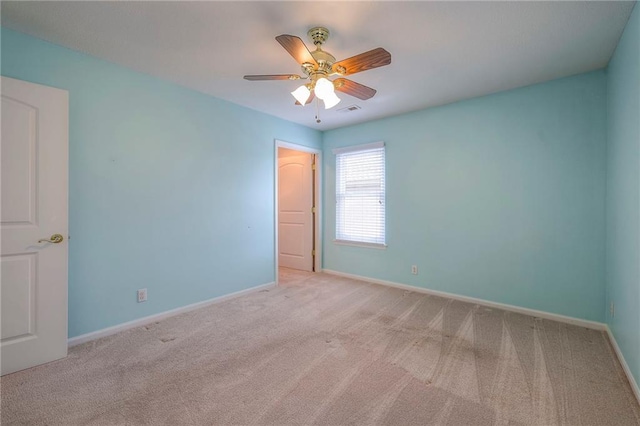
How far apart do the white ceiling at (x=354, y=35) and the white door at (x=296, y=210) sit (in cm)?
224

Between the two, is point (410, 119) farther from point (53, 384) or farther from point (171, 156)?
point (53, 384)

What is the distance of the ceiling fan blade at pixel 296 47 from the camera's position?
1724mm

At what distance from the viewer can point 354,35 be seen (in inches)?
86.3

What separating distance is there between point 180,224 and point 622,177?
399cm

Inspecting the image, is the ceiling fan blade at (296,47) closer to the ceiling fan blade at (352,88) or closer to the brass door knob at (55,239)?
the ceiling fan blade at (352,88)

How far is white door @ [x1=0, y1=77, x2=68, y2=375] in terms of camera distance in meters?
2.02

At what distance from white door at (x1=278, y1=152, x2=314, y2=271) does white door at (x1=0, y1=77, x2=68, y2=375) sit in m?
3.40

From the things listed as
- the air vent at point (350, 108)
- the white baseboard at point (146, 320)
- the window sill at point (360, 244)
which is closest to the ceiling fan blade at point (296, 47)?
the air vent at point (350, 108)

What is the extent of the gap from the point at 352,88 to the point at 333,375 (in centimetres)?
221

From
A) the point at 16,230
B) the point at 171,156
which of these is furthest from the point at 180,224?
the point at 16,230

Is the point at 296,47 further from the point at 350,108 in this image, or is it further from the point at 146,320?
the point at 146,320

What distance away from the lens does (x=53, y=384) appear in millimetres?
1934

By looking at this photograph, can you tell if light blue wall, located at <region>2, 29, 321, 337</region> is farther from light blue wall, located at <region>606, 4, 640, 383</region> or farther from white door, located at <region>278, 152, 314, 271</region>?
light blue wall, located at <region>606, 4, 640, 383</region>

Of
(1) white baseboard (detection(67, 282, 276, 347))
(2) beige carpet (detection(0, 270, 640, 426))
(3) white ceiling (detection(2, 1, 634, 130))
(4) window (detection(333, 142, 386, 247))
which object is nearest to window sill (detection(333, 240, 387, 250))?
(4) window (detection(333, 142, 386, 247))
